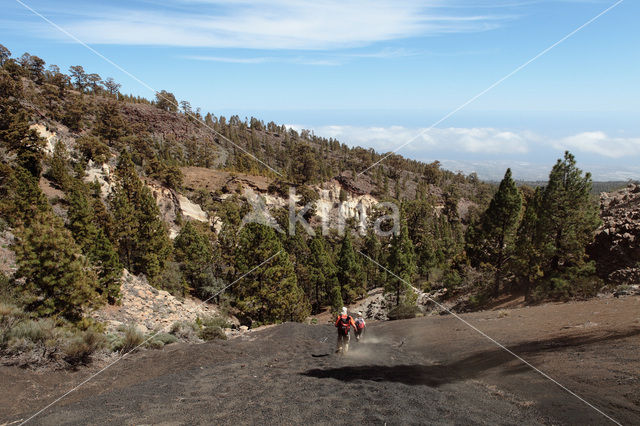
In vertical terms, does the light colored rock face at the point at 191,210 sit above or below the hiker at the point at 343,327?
above

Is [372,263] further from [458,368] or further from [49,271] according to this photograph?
[458,368]

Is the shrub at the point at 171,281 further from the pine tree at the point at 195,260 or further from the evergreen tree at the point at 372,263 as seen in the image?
the evergreen tree at the point at 372,263

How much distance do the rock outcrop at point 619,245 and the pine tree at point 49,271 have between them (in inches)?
1131

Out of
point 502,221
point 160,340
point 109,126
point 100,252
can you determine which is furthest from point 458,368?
point 109,126

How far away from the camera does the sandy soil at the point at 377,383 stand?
7086mm

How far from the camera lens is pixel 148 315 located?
82.9ft

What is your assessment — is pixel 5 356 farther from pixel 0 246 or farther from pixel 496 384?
pixel 0 246

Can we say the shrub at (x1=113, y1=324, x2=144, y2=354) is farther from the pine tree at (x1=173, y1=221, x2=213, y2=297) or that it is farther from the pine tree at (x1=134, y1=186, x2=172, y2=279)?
the pine tree at (x1=173, y1=221, x2=213, y2=297)

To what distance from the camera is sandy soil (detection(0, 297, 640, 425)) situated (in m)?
7.09

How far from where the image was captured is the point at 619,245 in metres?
25.8

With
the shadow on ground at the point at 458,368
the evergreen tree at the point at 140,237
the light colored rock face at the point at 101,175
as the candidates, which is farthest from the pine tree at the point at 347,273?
the light colored rock face at the point at 101,175

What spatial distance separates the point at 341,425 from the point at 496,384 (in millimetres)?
4539

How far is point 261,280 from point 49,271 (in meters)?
15.5

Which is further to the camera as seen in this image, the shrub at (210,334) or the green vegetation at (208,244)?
the shrub at (210,334)
